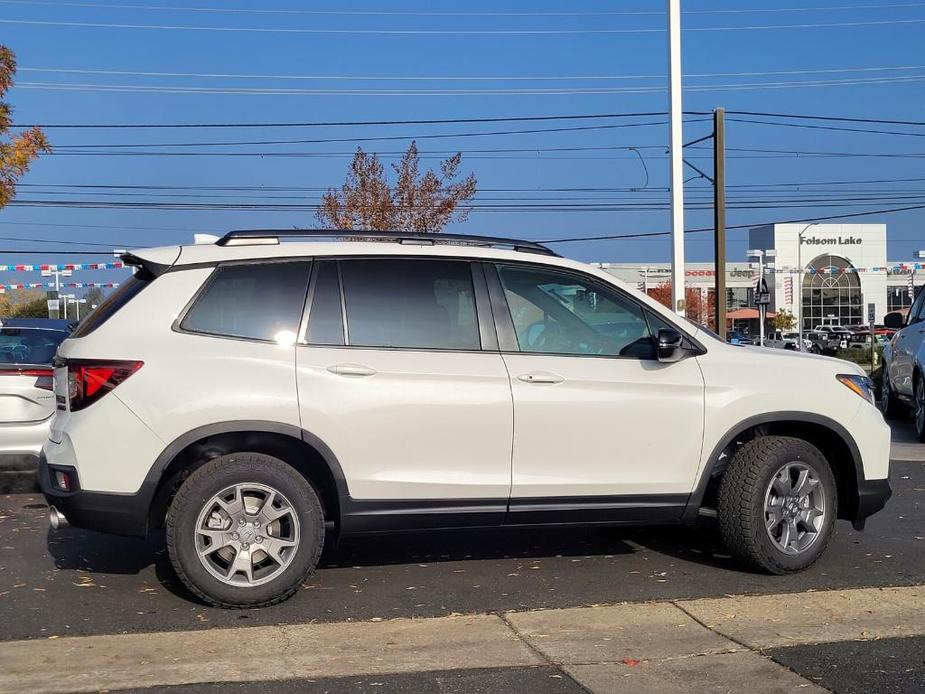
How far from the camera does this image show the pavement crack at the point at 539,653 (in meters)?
4.31

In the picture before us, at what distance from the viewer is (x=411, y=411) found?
5.36 meters

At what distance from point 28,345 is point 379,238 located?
452 cm

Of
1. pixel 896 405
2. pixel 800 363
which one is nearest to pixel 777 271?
pixel 896 405

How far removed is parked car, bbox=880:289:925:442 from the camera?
12.5m

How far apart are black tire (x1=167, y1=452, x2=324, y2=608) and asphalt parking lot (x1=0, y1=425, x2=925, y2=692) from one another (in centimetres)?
11

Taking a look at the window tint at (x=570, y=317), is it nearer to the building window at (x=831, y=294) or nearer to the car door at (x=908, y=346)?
the car door at (x=908, y=346)

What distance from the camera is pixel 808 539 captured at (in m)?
5.98

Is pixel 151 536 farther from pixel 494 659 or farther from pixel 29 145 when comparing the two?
pixel 29 145

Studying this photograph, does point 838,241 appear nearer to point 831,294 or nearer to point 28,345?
point 831,294

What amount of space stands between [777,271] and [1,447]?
228 ft

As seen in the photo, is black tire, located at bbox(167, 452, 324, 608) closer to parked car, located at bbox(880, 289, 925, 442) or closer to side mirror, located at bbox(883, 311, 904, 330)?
parked car, located at bbox(880, 289, 925, 442)

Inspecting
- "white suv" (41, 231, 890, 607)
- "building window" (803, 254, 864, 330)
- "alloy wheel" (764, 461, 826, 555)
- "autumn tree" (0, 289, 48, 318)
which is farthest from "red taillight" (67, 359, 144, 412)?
"building window" (803, 254, 864, 330)

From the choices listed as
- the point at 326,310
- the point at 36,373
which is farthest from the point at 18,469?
the point at 326,310

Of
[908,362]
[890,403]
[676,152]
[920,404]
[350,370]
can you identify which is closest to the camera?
[350,370]
